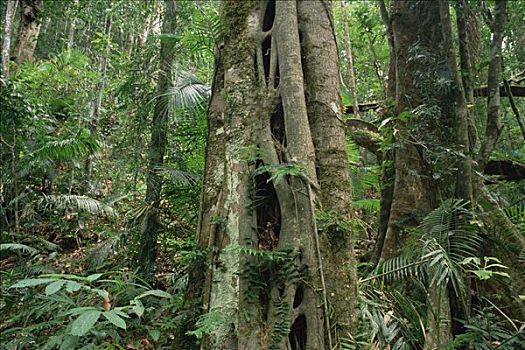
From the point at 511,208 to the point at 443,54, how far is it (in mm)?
1679

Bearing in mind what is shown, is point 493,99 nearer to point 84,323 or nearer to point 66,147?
point 84,323

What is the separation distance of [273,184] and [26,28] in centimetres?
672

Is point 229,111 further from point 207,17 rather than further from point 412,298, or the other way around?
point 412,298

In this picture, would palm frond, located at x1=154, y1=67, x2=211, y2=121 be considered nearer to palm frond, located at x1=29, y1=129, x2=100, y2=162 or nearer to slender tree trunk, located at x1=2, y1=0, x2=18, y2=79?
palm frond, located at x1=29, y1=129, x2=100, y2=162

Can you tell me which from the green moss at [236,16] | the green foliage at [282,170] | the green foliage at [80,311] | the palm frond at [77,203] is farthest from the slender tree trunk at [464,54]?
the palm frond at [77,203]

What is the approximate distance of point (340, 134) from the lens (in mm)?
2963

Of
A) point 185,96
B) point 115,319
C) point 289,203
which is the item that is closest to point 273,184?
point 289,203

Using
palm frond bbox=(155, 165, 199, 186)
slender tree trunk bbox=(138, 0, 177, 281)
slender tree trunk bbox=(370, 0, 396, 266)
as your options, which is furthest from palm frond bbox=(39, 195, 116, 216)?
slender tree trunk bbox=(370, 0, 396, 266)

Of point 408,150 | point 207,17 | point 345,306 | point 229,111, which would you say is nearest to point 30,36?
point 207,17

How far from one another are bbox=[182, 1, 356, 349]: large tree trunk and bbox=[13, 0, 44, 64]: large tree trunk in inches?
210

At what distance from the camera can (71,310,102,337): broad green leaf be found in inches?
75.2

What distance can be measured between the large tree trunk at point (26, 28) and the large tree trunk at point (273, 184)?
5.34m

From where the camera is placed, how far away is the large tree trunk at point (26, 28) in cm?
715

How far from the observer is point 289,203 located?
249cm
